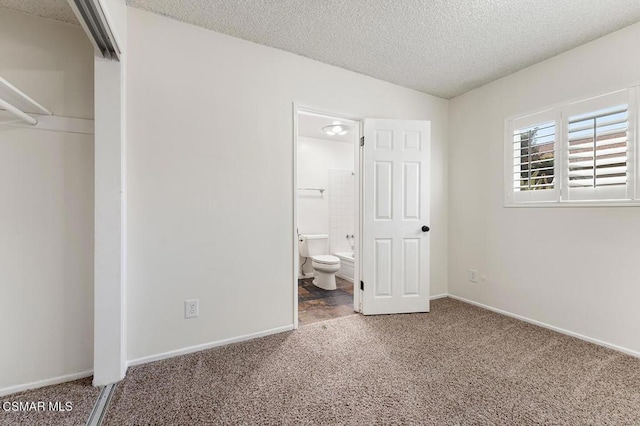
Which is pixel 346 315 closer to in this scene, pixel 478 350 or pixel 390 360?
pixel 390 360

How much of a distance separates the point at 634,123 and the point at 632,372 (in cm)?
176

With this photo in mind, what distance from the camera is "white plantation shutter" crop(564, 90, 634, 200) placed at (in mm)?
2109

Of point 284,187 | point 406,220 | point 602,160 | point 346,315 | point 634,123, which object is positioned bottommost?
point 346,315

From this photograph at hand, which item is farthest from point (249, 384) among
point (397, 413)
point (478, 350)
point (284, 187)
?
point (478, 350)

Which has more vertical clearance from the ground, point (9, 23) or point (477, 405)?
point (9, 23)

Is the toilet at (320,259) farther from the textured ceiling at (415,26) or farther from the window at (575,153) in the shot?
the textured ceiling at (415,26)

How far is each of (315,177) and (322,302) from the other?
7.18 ft

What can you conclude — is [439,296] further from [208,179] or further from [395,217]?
[208,179]

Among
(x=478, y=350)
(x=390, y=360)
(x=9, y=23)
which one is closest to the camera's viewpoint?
(x=9, y=23)

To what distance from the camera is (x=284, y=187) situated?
8.13 feet

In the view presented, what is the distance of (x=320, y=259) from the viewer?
13.0 ft
